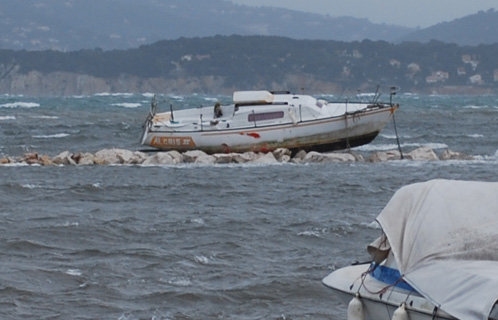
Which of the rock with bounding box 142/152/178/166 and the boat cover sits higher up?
the boat cover

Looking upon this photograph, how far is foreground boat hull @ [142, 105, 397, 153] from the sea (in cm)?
269

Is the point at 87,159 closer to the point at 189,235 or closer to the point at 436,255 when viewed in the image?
the point at 189,235

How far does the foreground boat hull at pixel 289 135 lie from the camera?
3538 centimetres

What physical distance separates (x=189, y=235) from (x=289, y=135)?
639 inches

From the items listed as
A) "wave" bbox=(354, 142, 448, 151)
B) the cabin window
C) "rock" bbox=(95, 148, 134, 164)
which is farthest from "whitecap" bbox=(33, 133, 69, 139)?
"rock" bbox=(95, 148, 134, 164)

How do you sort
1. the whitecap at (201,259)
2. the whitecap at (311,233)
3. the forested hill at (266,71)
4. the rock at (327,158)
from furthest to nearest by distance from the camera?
1. the forested hill at (266,71)
2. the rock at (327,158)
3. the whitecap at (311,233)
4. the whitecap at (201,259)

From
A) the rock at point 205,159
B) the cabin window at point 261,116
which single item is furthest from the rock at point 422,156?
the rock at point 205,159

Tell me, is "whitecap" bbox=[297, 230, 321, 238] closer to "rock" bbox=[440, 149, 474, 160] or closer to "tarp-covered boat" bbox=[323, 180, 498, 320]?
"tarp-covered boat" bbox=[323, 180, 498, 320]

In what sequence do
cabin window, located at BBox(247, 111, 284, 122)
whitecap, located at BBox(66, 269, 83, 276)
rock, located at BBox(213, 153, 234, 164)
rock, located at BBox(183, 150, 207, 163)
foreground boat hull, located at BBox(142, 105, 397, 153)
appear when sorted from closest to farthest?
whitecap, located at BBox(66, 269, 83, 276) < rock, located at BBox(213, 153, 234, 164) < rock, located at BBox(183, 150, 207, 163) < foreground boat hull, located at BBox(142, 105, 397, 153) < cabin window, located at BBox(247, 111, 284, 122)

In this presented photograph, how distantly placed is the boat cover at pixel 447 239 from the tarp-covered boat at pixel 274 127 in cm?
2443

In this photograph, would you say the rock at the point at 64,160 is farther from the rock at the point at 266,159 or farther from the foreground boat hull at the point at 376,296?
the foreground boat hull at the point at 376,296

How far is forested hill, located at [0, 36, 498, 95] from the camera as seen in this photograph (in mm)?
182250

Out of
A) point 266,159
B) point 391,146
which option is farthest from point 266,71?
point 266,159

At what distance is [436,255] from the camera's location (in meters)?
10.4
